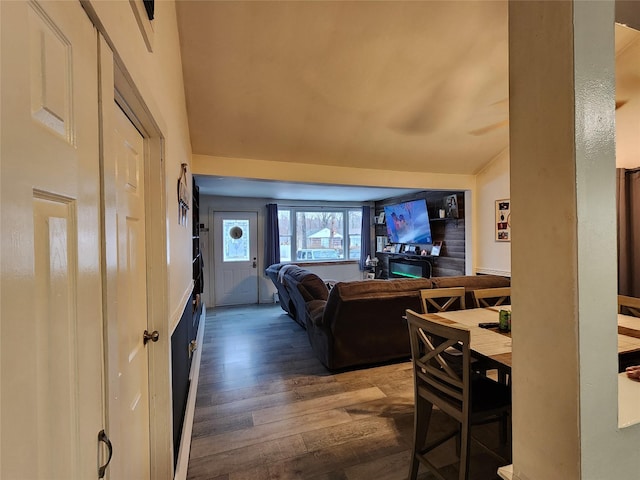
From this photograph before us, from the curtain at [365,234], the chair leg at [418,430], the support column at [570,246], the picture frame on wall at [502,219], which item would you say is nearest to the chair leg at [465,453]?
the chair leg at [418,430]

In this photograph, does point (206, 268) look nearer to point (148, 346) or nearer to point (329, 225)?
point (329, 225)

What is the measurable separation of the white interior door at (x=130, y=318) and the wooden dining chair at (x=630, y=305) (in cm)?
312

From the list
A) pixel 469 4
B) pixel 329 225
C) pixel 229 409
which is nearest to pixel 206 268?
pixel 329 225

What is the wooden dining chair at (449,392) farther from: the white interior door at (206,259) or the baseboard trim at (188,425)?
the white interior door at (206,259)

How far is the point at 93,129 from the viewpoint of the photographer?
2.41 feet

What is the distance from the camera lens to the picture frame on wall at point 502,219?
13.9ft

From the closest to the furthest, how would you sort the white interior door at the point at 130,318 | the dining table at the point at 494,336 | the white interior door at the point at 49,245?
the white interior door at the point at 49,245 < the white interior door at the point at 130,318 < the dining table at the point at 494,336

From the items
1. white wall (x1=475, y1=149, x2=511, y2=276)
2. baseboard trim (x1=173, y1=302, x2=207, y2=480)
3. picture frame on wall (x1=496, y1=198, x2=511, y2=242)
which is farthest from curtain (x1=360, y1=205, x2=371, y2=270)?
baseboard trim (x1=173, y1=302, x2=207, y2=480)

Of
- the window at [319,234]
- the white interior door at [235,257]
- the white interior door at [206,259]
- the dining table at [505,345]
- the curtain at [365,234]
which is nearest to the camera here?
the dining table at [505,345]

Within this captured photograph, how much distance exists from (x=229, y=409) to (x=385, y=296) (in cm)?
171

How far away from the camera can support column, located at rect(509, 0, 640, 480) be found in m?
0.63

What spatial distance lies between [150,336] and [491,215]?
4.66m

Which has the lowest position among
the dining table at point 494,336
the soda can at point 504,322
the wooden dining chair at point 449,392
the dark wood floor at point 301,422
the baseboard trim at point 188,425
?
Answer: the dark wood floor at point 301,422

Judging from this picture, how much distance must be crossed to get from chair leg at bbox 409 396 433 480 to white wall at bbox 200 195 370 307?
16.8 feet
